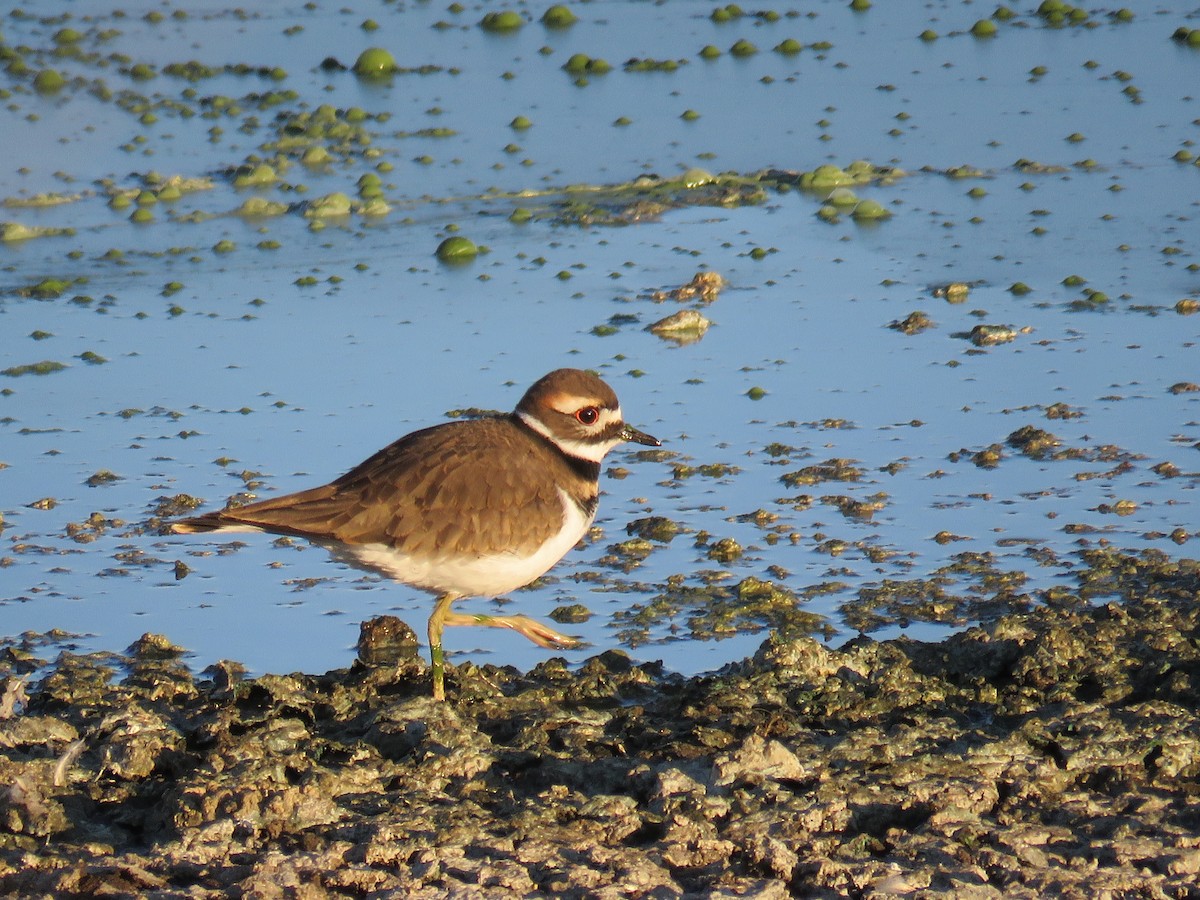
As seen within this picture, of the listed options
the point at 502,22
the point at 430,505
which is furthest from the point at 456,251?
the point at 502,22

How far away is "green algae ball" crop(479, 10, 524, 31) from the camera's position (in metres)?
17.4

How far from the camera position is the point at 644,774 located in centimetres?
505

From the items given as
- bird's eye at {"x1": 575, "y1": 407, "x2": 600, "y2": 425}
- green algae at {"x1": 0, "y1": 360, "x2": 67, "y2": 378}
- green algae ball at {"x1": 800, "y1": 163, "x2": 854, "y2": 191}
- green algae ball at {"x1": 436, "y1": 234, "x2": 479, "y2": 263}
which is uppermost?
bird's eye at {"x1": 575, "y1": 407, "x2": 600, "y2": 425}

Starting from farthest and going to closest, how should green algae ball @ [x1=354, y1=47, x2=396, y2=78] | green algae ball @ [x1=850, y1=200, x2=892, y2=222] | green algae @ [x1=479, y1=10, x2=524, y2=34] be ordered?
1. green algae @ [x1=479, y1=10, x2=524, y2=34]
2. green algae ball @ [x1=354, y1=47, x2=396, y2=78]
3. green algae ball @ [x1=850, y1=200, x2=892, y2=222]

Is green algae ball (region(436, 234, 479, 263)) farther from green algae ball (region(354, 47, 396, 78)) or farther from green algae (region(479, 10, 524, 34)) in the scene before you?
green algae (region(479, 10, 524, 34))

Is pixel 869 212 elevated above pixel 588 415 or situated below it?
below

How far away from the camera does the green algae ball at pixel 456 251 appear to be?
11422mm

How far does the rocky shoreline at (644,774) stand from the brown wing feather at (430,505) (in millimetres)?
490

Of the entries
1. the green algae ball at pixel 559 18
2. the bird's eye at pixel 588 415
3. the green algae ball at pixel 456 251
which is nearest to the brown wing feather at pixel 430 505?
the bird's eye at pixel 588 415

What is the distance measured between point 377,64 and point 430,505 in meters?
10.7

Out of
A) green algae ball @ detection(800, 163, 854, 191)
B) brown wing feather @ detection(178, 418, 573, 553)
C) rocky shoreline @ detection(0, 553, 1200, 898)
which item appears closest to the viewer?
rocky shoreline @ detection(0, 553, 1200, 898)

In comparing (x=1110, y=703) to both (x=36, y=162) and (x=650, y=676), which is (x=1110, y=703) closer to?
(x=650, y=676)

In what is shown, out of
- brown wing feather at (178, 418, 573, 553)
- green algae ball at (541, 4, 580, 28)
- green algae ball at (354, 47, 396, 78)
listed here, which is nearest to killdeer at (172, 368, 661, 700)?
brown wing feather at (178, 418, 573, 553)

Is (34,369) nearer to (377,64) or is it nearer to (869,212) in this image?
(869,212)
